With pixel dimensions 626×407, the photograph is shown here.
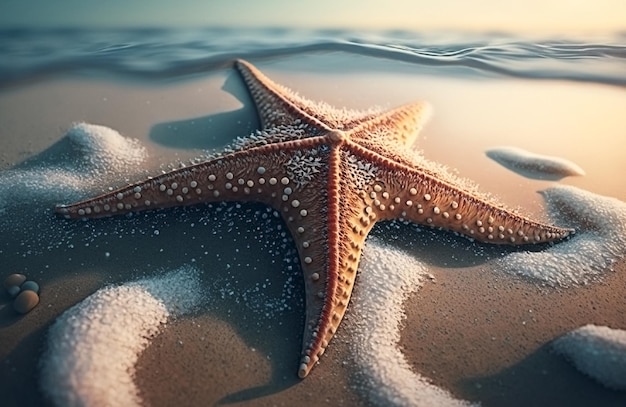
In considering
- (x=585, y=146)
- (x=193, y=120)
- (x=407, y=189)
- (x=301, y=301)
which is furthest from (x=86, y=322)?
(x=585, y=146)

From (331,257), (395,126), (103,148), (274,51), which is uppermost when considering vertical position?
(274,51)

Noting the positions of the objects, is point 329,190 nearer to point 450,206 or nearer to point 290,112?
point 450,206

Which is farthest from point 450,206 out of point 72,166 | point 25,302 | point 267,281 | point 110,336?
point 72,166

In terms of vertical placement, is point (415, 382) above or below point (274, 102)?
below

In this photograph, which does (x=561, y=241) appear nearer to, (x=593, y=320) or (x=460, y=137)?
(x=593, y=320)

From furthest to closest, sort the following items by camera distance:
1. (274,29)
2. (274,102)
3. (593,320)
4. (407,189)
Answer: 1. (274,29)
2. (274,102)
3. (407,189)
4. (593,320)

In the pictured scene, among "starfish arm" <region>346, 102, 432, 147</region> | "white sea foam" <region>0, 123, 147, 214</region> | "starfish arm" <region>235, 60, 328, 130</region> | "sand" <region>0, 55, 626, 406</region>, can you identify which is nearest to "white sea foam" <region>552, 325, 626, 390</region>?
"sand" <region>0, 55, 626, 406</region>
